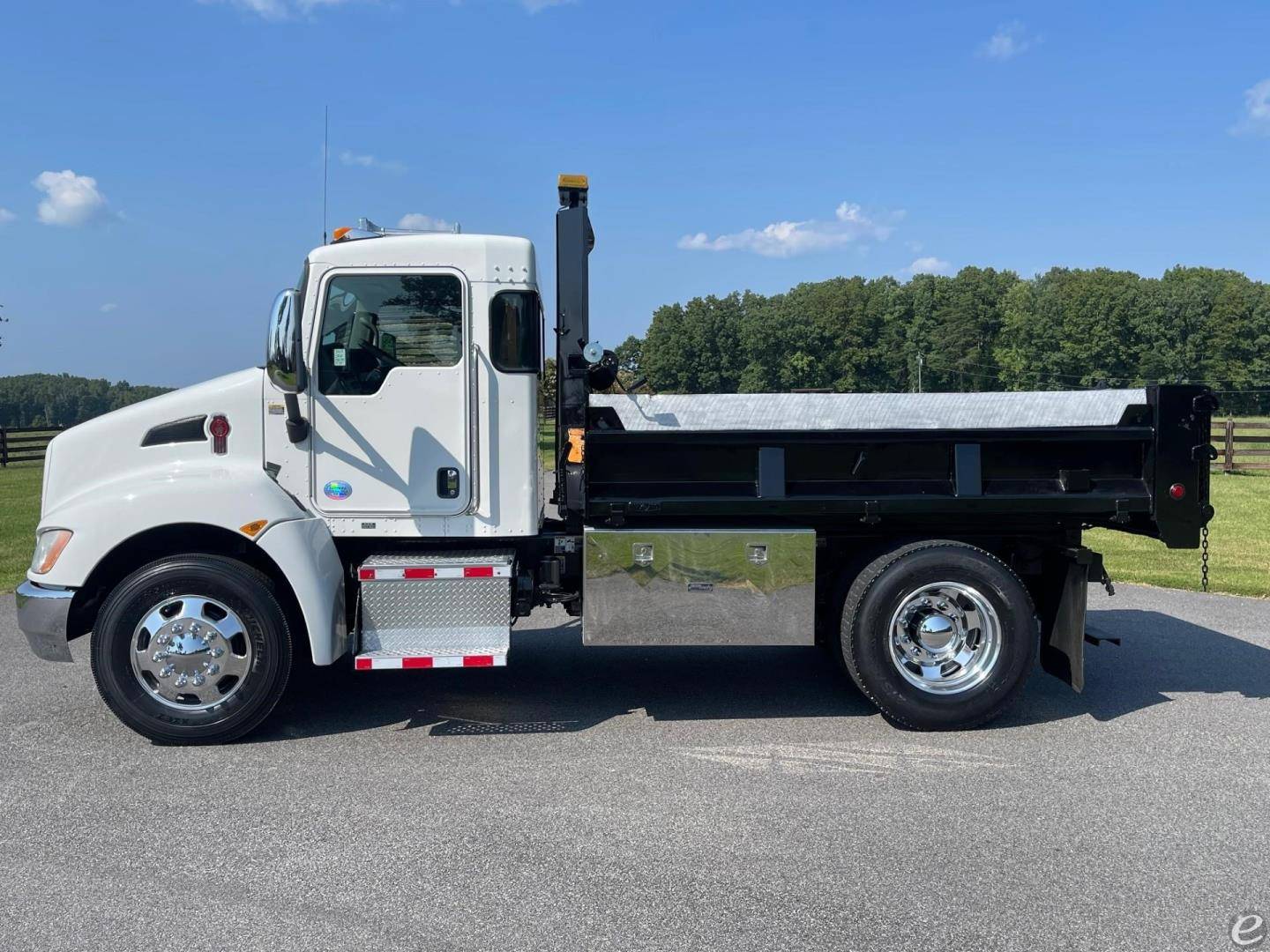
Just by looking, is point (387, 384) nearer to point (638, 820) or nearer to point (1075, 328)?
point (638, 820)

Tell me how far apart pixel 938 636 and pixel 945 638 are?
5cm

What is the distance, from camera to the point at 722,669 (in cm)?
661

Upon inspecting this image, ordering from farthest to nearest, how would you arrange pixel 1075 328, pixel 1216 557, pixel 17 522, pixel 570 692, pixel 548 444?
pixel 1075 328, pixel 17 522, pixel 1216 557, pixel 570 692, pixel 548 444

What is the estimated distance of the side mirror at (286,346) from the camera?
4758mm

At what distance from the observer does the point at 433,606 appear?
5230mm

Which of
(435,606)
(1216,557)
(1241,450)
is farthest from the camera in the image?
(1241,450)

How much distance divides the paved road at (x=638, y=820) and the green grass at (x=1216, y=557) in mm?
3939

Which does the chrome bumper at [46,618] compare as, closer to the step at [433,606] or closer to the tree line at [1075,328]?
the step at [433,606]

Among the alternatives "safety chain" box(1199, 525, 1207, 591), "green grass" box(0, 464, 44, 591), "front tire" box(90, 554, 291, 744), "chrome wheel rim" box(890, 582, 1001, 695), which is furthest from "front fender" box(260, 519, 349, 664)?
"green grass" box(0, 464, 44, 591)

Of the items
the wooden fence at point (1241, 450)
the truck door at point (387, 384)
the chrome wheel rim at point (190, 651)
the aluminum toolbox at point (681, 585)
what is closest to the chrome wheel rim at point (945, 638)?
the aluminum toolbox at point (681, 585)

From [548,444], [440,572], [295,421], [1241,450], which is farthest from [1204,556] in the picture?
[1241,450]

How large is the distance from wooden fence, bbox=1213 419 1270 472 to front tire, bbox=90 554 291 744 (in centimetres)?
2608

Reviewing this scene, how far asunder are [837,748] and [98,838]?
3.49 meters

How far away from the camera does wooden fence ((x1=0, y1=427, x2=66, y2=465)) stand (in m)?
32.8
